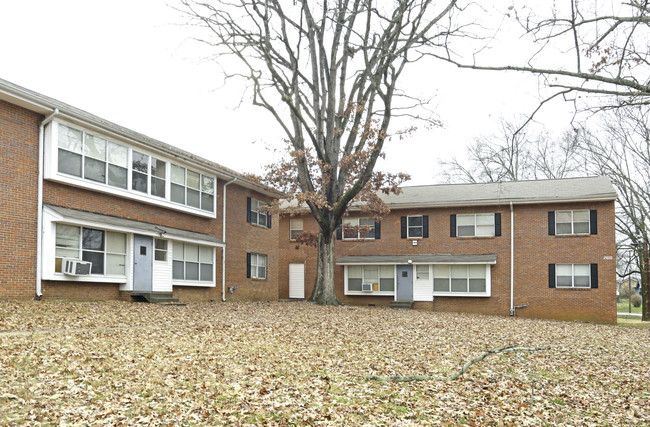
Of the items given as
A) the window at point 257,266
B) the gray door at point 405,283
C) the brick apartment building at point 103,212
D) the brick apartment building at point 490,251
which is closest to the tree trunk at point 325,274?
the brick apartment building at point 490,251

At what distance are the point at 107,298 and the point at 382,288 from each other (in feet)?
49.6

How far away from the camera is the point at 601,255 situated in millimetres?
25781

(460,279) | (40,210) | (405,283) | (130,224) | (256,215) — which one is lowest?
(405,283)

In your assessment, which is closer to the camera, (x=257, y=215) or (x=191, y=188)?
(x=191, y=188)

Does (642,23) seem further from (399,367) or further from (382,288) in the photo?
(382,288)

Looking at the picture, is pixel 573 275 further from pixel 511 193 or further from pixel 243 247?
pixel 243 247

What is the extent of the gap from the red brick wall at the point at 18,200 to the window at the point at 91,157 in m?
0.83

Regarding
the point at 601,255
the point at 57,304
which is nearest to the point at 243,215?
the point at 57,304

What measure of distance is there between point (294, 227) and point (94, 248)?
1575 centimetres

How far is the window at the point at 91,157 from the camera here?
16031 millimetres

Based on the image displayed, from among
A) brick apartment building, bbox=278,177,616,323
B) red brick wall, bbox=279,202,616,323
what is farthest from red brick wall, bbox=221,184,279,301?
red brick wall, bbox=279,202,616,323

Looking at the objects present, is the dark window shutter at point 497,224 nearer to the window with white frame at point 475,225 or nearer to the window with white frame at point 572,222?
the window with white frame at point 475,225

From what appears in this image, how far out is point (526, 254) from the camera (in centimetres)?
2697

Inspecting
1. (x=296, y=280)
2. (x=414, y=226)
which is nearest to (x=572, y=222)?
(x=414, y=226)
